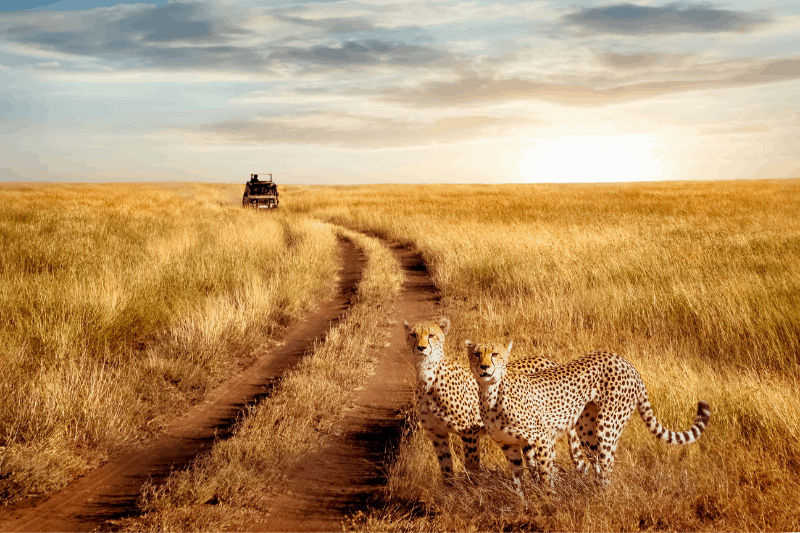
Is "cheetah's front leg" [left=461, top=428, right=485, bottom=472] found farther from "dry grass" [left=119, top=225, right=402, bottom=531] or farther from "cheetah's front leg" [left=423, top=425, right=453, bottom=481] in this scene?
"dry grass" [left=119, top=225, right=402, bottom=531]

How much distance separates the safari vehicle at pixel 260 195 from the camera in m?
30.3

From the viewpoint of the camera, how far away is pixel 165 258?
40.8 ft

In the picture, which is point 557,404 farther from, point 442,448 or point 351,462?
point 351,462

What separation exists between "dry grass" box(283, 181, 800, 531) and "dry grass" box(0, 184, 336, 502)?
249 cm

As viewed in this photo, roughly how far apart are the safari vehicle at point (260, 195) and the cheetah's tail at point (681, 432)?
1099 inches

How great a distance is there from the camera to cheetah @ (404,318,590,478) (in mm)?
3723

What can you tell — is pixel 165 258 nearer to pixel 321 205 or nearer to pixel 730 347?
pixel 730 347

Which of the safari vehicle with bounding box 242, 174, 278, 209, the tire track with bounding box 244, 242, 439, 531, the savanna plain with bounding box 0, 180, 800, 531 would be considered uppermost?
the safari vehicle with bounding box 242, 174, 278, 209

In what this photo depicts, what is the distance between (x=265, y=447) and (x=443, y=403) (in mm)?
1660

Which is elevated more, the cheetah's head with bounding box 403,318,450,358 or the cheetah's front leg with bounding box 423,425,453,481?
the cheetah's head with bounding box 403,318,450,358

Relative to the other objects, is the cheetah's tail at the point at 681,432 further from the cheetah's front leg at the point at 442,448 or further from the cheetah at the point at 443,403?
the cheetah's front leg at the point at 442,448

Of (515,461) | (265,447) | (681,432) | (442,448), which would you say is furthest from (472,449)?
(265,447)

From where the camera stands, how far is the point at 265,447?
4578 mm

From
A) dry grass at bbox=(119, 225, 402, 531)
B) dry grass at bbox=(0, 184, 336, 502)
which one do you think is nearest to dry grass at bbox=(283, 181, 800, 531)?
dry grass at bbox=(119, 225, 402, 531)
